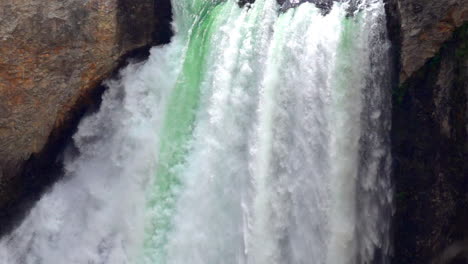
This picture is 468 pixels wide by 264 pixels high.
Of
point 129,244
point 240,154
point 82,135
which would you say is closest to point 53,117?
point 82,135

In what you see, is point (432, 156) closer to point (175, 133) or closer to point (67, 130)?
point (175, 133)

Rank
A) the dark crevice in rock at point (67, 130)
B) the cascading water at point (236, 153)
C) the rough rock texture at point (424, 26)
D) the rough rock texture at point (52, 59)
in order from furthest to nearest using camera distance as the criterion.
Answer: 1. the dark crevice in rock at point (67, 130)
2. the rough rock texture at point (52, 59)
3. the cascading water at point (236, 153)
4. the rough rock texture at point (424, 26)

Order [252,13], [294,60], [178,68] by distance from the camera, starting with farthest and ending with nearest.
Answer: [178,68], [252,13], [294,60]

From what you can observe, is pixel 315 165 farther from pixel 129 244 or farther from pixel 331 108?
pixel 129 244

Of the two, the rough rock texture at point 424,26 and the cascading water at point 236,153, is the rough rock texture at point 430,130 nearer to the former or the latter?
the rough rock texture at point 424,26

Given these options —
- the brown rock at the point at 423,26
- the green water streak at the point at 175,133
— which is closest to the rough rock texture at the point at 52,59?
the green water streak at the point at 175,133

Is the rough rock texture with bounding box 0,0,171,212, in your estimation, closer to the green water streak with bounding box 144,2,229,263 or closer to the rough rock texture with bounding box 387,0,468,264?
the green water streak with bounding box 144,2,229,263

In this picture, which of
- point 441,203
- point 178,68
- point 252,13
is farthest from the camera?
point 178,68
